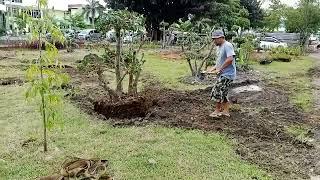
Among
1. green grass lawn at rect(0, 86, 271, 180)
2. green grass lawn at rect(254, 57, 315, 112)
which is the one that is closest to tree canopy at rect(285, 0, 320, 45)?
green grass lawn at rect(254, 57, 315, 112)

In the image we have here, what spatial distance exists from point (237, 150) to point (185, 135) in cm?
94

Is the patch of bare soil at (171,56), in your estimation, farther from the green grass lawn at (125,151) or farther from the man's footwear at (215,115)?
the green grass lawn at (125,151)

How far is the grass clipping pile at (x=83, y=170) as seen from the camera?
15.6 feet

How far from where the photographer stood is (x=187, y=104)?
892 centimetres

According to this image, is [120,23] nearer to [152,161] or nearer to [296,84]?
[152,161]

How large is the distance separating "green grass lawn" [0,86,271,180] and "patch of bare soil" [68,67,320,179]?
31 centimetres

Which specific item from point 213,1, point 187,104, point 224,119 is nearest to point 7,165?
point 224,119

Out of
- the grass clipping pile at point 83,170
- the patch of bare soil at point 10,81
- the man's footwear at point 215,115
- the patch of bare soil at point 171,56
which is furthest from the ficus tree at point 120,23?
the patch of bare soil at point 171,56

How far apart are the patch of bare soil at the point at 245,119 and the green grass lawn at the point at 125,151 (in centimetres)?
31

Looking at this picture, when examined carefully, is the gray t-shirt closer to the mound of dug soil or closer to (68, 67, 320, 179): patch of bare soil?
(68, 67, 320, 179): patch of bare soil

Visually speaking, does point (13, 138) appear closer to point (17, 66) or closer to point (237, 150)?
point (237, 150)

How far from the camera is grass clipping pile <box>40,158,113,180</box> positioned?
4.76 m

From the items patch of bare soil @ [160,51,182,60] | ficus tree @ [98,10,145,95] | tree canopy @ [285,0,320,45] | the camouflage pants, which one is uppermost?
tree canopy @ [285,0,320,45]

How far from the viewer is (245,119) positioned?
7.70 meters
